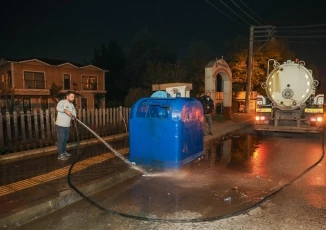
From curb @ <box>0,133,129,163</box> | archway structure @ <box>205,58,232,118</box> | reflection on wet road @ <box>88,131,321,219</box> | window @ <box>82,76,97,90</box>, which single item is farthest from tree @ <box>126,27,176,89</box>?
reflection on wet road @ <box>88,131,321,219</box>

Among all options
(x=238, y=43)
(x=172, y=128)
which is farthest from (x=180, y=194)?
(x=238, y=43)

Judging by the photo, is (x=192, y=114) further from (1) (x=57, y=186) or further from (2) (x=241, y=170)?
(1) (x=57, y=186)

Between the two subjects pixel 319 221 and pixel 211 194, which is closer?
pixel 319 221

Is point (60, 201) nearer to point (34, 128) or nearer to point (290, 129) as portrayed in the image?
point (34, 128)

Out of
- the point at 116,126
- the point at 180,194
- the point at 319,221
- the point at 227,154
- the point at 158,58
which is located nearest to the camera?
the point at 319,221

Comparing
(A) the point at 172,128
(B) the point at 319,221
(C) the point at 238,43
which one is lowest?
(B) the point at 319,221

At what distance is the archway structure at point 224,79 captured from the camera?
55.2 feet

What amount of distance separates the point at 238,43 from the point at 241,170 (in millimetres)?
27108

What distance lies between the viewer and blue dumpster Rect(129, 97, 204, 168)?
6.45 metres

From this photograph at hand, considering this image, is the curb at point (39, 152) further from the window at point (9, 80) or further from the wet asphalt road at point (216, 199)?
the window at point (9, 80)

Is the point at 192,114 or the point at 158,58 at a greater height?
the point at 158,58

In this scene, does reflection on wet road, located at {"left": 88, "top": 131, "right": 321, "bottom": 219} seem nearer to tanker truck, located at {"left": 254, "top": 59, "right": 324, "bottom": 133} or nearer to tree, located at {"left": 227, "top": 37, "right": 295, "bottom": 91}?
tanker truck, located at {"left": 254, "top": 59, "right": 324, "bottom": 133}

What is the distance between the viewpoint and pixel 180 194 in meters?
5.06

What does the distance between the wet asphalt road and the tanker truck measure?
482 cm
